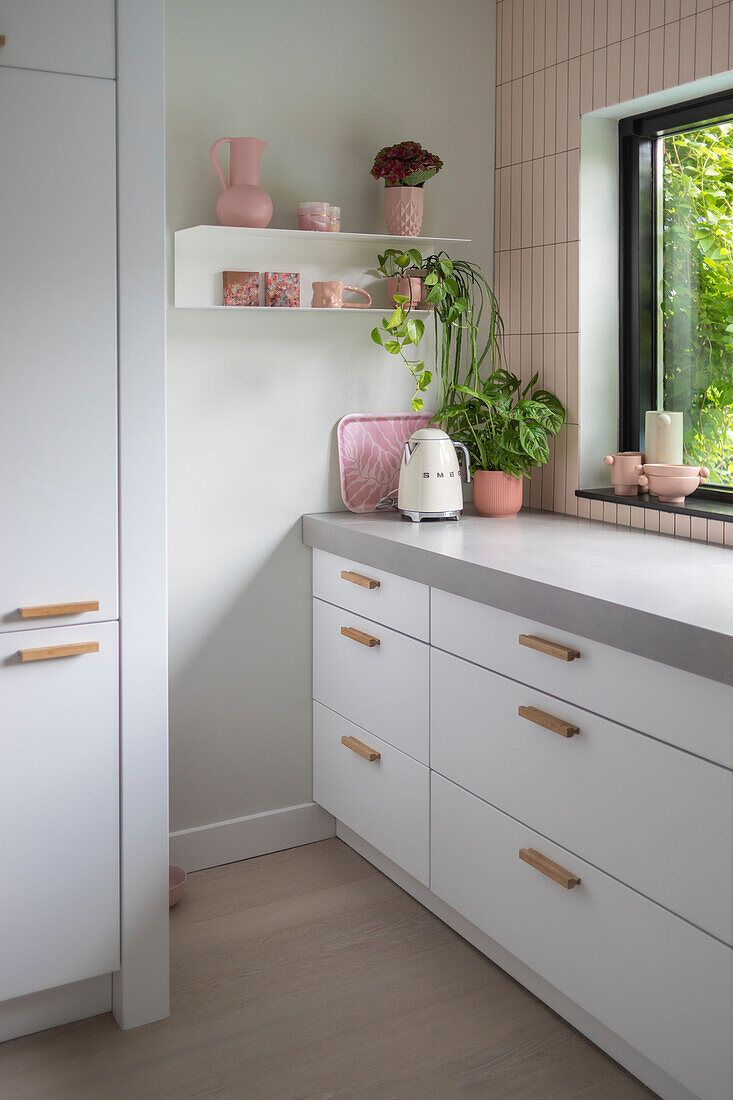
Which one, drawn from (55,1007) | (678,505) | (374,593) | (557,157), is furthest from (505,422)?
(55,1007)

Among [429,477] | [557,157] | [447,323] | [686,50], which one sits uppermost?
[686,50]

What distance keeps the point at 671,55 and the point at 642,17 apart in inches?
5.7

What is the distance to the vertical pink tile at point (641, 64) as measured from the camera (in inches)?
93.0

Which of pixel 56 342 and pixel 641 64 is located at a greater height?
pixel 641 64

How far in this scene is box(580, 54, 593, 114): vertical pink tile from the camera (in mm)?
2533

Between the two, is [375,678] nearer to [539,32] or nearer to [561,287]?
[561,287]

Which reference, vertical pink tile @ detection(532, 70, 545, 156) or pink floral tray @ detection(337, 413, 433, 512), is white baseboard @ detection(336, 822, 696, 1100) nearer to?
pink floral tray @ detection(337, 413, 433, 512)

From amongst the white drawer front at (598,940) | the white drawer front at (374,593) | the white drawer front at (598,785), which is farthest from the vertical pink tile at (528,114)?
the white drawer front at (598,940)

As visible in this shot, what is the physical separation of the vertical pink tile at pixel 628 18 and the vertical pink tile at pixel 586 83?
127 millimetres

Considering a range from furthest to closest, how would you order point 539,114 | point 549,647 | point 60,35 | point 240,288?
point 539,114, point 240,288, point 549,647, point 60,35

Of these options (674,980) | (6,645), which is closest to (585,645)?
(674,980)

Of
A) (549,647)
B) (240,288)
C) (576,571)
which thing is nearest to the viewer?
(549,647)

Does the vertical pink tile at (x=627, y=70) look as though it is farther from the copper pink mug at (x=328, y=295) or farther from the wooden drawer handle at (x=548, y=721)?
the wooden drawer handle at (x=548, y=721)

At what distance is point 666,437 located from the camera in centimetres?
256
